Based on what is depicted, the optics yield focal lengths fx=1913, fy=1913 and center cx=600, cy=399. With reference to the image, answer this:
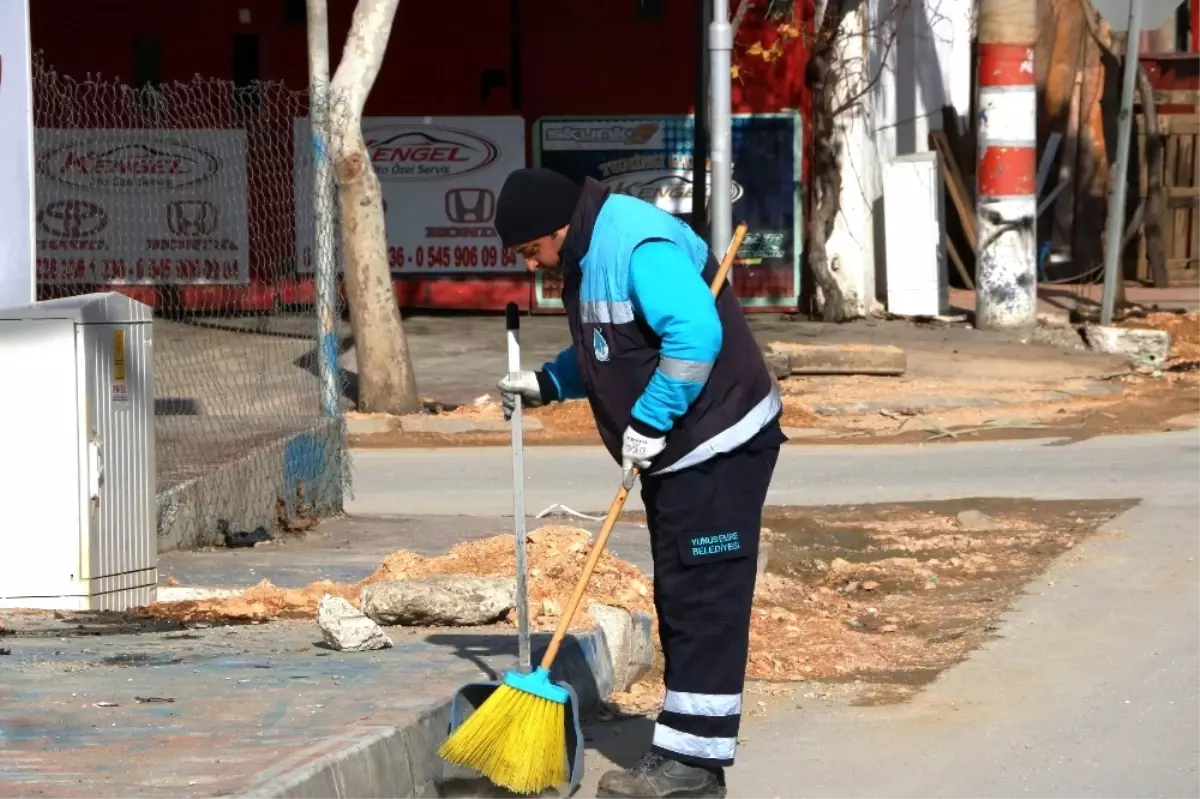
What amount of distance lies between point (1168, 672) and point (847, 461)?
609cm

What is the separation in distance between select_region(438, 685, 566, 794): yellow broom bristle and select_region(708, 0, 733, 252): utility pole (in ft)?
38.8

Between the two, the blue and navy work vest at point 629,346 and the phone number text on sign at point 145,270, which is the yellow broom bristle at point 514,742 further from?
the phone number text on sign at point 145,270

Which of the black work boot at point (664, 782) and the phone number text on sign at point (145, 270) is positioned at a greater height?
the phone number text on sign at point (145, 270)

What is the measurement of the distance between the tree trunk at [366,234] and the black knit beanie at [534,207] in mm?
9282

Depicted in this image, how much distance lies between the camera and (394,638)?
22.1ft

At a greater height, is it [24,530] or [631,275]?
[631,275]

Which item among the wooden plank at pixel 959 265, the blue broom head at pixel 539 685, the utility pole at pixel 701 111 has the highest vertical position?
the utility pole at pixel 701 111

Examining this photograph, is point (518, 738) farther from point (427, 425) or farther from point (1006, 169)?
point (1006, 169)

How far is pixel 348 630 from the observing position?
641cm

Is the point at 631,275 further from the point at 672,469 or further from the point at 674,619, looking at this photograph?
the point at 674,619

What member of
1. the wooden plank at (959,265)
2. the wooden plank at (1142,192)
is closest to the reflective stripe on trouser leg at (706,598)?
the wooden plank at (959,265)

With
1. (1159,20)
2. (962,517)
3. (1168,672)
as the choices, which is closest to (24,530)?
(1168,672)

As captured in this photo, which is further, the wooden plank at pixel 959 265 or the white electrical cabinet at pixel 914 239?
the wooden plank at pixel 959 265

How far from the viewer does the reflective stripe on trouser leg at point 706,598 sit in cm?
533
